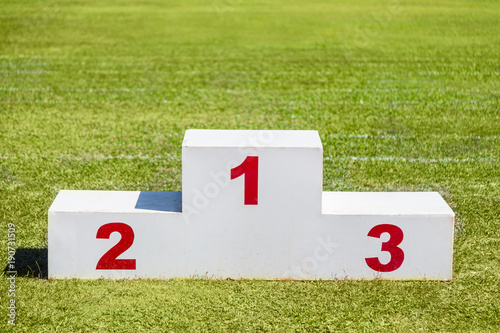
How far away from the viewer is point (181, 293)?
536 cm

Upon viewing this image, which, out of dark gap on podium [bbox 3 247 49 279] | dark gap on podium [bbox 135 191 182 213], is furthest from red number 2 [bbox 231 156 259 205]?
dark gap on podium [bbox 3 247 49 279]

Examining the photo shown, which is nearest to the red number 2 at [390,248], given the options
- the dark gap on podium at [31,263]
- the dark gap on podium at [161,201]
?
the dark gap on podium at [161,201]

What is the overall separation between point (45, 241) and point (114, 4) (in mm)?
20645

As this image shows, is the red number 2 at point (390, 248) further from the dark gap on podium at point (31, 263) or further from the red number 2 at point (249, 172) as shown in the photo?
the dark gap on podium at point (31, 263)

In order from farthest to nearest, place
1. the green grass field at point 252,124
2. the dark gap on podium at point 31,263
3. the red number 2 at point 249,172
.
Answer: the dark gap on podium at point 31,263 < the red number 2 at point 249,172 < the green grass field at point 252,124

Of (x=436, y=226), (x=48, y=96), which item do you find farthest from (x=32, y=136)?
(x=436, y=226)

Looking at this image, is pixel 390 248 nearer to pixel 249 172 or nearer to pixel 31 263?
pixel 249 172

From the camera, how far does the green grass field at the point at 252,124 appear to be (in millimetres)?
5168

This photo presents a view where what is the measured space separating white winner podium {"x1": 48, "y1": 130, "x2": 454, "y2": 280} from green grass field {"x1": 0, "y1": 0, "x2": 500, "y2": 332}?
0.46ft

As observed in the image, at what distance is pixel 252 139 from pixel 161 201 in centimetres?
85

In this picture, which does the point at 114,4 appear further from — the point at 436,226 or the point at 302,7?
the point at 436,226

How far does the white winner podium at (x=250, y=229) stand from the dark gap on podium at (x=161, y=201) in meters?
0.02

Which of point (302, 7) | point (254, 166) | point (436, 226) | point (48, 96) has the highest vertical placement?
point (254, 166)

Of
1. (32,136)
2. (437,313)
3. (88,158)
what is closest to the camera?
(437,313)
